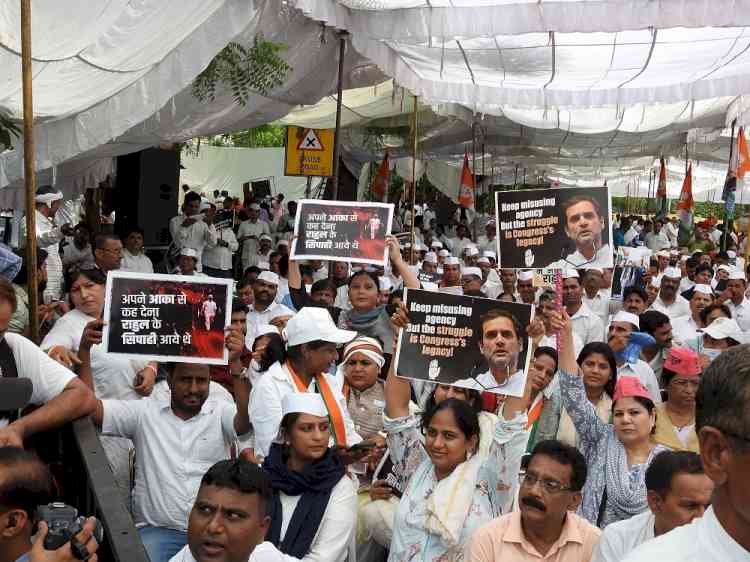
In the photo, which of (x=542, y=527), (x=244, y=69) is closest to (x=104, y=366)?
(x=542, y=527)

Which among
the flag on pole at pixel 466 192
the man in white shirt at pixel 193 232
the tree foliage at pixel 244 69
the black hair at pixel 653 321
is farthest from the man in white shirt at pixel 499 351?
the flag on pole at pixel 466 192

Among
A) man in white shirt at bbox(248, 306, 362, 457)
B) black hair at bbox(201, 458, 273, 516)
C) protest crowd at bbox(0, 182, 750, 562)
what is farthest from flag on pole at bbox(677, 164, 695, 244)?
black hair at bbox(201, 458, 273, 516)

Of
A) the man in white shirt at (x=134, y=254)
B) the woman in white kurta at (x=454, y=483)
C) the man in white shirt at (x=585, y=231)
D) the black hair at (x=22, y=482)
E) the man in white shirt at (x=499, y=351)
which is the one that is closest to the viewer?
the black hair at (x=22, y=482)

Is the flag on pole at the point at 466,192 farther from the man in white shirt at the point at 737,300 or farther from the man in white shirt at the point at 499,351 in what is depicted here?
the man in white shirt at the point at 499,351

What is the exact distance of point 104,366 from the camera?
571 cm

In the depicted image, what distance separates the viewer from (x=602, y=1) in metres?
8.66

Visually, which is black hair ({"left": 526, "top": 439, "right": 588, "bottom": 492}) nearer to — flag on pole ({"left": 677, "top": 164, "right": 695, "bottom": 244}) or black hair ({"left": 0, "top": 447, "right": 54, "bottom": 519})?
black hair ({"left": 0, "top": 447, "right": 54, "bottom": 519})

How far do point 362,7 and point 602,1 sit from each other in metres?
2.05

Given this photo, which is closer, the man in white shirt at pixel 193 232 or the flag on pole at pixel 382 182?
the man in white shirt at pixel 193 232

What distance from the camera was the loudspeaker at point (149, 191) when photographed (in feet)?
57.8

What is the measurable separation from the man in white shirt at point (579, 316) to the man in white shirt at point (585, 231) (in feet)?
9.72

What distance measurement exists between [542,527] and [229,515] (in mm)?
1244

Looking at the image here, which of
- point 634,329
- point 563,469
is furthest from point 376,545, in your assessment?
point 634,329

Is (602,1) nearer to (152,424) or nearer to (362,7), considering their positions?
(362,7)
